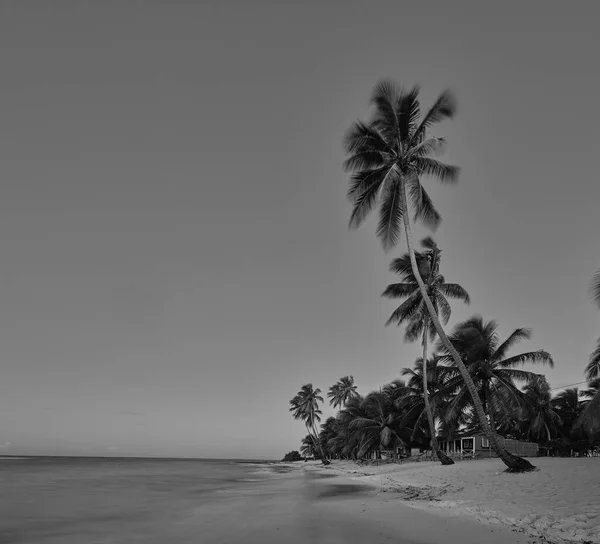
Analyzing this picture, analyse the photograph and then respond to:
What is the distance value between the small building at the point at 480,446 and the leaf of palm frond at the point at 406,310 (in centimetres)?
1013

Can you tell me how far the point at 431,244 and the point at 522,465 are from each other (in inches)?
661

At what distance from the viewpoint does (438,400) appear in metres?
32.6

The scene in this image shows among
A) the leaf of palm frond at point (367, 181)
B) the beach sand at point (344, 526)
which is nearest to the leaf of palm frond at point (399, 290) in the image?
the leaf of palm frond at point (367, 181)

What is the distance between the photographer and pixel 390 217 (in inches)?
897

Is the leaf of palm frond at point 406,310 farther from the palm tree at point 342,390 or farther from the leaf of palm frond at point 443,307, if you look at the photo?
the palm tree at point 342,390

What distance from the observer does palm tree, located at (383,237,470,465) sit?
101 feet

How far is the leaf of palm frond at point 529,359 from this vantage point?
2886cm

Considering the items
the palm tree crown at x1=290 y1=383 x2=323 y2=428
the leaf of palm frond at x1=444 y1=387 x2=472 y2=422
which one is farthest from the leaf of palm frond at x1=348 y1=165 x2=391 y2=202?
the palm tree crown at x1=290 y1=383 x2=323 y2=428

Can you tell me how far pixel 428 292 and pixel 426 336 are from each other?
328 cm

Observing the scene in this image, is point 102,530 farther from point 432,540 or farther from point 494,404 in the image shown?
point 494,404

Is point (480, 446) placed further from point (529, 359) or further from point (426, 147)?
point (426, 147)

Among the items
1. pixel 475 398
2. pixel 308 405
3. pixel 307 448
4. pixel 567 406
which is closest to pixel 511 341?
pixel 475 398

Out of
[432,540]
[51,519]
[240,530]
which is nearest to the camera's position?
[432,540]

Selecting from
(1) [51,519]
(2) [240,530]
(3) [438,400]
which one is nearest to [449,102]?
(2) [240,530]
